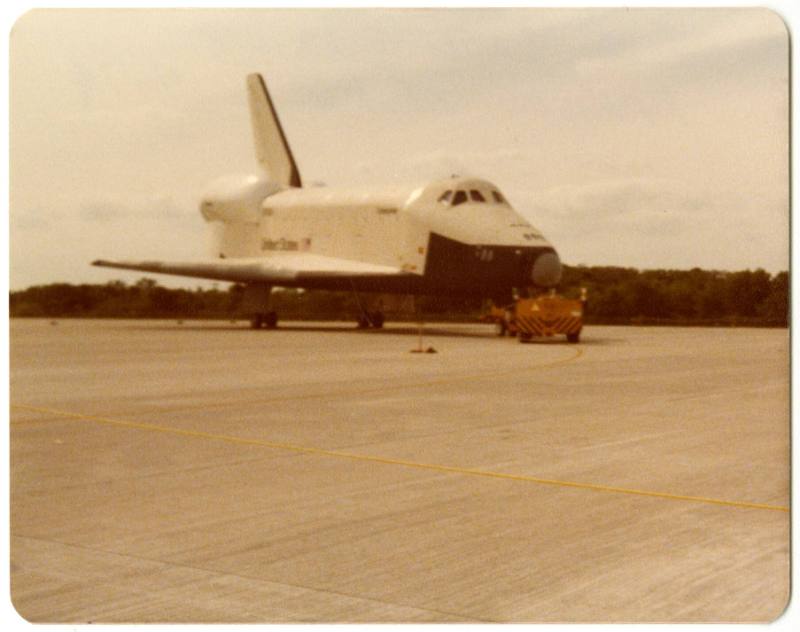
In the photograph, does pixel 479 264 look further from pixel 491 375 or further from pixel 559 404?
pixel 559 404

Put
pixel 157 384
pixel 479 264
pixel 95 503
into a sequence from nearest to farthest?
pixel 95 503 < pixel 157 384 < pixel 479 264

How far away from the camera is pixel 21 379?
49.8ft

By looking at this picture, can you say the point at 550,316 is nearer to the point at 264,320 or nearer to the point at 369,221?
the point at 369,221

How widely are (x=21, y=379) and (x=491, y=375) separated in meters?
7.00

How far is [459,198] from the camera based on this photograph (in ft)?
92.0

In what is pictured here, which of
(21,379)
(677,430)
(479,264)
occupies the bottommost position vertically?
(21,379)

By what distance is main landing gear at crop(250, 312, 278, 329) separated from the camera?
107ft

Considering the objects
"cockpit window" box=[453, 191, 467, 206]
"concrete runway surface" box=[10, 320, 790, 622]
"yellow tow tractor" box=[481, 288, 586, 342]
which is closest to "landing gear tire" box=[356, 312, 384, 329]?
"cockpit window" box=[453, 191, 467, 206]

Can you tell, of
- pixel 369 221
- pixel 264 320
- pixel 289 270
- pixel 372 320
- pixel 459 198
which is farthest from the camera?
pixel 264 320

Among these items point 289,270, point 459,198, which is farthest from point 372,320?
point 459,198

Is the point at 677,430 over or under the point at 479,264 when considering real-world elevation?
under

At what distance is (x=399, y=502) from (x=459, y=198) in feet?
72.4

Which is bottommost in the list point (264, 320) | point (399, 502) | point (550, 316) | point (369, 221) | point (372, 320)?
point (264, 320)

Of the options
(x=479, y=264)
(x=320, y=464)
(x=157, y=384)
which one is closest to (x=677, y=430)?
(x=320, y=464)
